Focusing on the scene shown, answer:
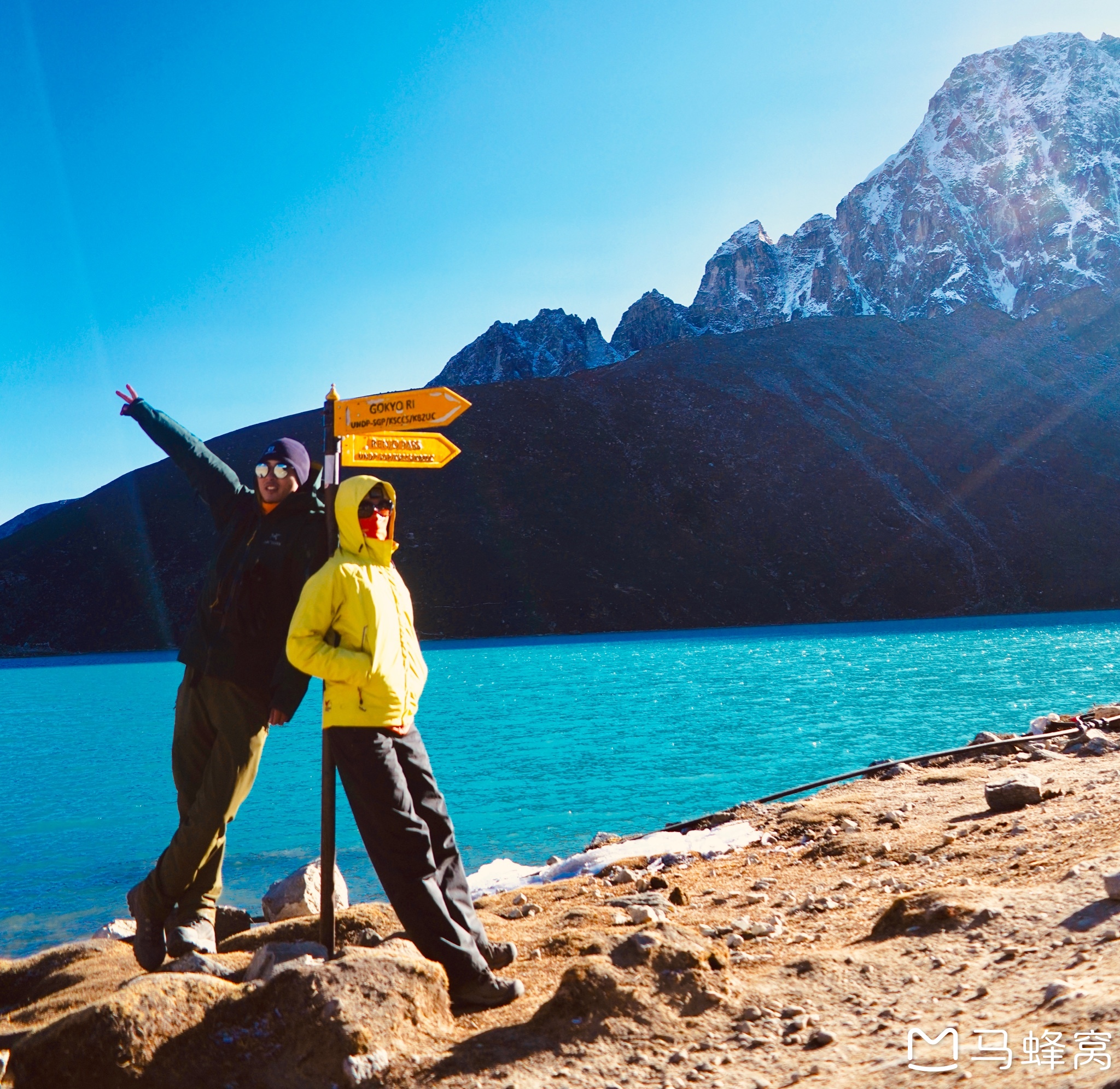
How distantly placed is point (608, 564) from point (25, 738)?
59874mm

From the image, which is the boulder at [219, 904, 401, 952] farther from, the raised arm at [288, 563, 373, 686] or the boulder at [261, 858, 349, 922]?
the raised arm at [288, 563, 373, 686]

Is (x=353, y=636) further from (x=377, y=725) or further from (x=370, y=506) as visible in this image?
(x=370, y=506)

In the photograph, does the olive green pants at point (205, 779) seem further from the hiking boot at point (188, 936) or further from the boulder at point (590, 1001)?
the boulder at point (590, 1001)

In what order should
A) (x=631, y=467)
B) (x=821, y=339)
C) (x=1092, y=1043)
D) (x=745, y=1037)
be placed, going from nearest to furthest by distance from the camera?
(x=1092, y=1043) → (x=745, y=1037) → (x=631, y=467) → (x=821, y=339)

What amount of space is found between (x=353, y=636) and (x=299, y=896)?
3241mm

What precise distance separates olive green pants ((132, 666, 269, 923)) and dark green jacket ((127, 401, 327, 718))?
0.10m

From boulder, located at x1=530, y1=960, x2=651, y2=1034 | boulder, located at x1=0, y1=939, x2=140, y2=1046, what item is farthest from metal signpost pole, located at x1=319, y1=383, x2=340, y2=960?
boulder, located at x1=530, y1=960, x2=651, y2=1034

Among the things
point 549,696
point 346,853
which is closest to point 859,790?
point 346,853

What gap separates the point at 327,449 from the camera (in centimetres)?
440

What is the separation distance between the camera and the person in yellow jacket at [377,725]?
3510mm

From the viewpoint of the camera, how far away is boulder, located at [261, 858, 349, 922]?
5988 millimetres

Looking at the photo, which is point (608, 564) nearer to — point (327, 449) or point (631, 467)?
point (631, 467)

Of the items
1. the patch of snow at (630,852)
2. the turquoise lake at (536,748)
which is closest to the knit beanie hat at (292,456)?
the patch of snow at (630,852)

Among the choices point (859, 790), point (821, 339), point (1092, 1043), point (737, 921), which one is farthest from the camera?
point (821, 339)
